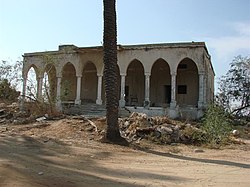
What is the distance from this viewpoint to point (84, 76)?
104 feet

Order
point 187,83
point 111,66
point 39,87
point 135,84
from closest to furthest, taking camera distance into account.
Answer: point 111,66 < point 39,87 < point 187,83 < point 135,84

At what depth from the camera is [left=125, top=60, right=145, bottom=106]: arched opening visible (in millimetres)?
29766

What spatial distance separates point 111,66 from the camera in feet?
43.7

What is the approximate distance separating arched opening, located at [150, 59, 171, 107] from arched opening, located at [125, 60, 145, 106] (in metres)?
0.90

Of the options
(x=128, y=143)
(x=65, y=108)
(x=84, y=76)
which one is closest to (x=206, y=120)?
(x=128, y=143)

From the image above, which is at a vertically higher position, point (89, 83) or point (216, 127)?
point (89, 83)

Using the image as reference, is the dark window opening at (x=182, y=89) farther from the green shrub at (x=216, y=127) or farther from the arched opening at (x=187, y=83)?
the green shrub at (x=216, y=127)

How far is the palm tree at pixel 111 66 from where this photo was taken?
43.4ft

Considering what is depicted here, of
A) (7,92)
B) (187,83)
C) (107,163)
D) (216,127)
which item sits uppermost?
(187,83)

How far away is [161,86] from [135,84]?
2.36 metres

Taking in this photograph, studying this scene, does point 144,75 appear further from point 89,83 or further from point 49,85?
point 49,85

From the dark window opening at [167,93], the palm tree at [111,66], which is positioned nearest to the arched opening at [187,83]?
the dark window opening at [167,93]

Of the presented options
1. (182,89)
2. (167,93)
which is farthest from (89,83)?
(182,89)

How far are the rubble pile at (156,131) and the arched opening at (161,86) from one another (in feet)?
43.2
